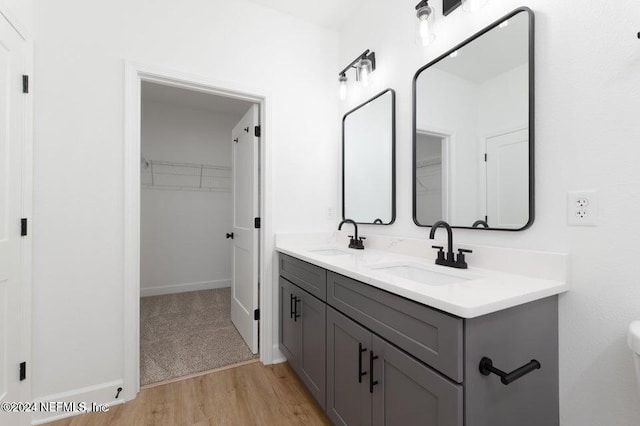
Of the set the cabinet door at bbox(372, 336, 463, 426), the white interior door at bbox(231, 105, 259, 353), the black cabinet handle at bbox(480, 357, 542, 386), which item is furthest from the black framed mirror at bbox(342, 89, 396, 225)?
the black cabinet handle at bbox(480, 357, 542, 386)

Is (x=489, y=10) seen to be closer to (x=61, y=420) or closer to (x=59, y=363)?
(x=59, y=363)

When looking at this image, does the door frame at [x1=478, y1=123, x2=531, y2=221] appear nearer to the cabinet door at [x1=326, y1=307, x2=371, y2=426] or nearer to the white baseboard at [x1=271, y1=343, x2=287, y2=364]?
the cabinet door at [x1=326, y1=307, x2=371, y2=426]

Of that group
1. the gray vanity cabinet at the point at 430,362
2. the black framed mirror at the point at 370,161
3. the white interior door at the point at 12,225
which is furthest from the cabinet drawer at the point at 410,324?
the white interior door at the point at 12,225

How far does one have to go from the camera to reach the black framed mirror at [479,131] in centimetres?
117

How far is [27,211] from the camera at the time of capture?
1473 millimetres

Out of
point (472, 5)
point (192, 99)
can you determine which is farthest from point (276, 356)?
point (192, 99)

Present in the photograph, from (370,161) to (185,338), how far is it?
2.17m

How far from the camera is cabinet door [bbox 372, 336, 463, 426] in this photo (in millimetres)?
806

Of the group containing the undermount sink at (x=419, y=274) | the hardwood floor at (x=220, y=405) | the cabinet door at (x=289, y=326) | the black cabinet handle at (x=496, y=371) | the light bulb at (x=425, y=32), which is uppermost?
the light bulb at (x=425, y=32)

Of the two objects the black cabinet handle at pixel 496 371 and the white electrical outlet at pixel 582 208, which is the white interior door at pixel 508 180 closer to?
the white electrical outlet at pixel 582 208

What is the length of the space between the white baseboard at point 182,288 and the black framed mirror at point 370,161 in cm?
262

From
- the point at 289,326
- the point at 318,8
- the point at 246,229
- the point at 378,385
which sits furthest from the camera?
the point at 246,229

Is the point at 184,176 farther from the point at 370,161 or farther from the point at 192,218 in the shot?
the point at 370,161

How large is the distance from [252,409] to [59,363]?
112 centimetres
